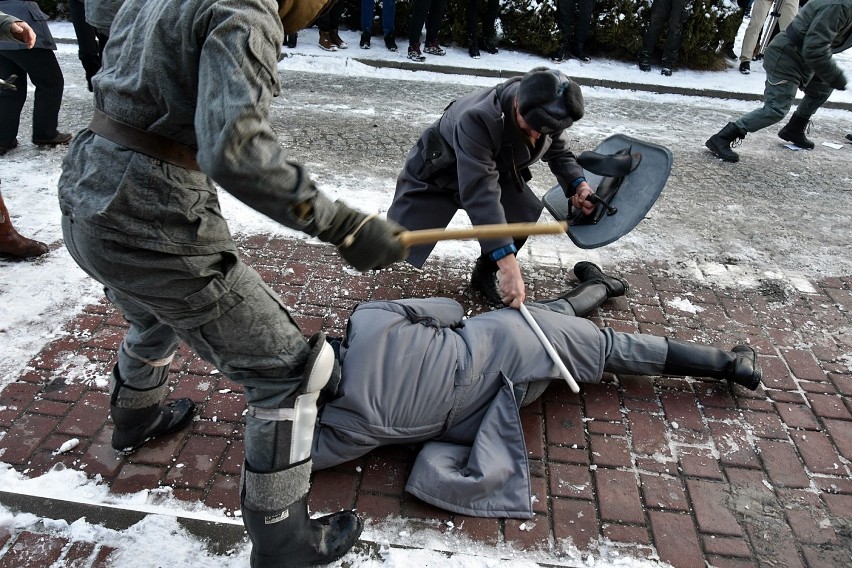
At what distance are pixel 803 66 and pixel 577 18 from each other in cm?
384

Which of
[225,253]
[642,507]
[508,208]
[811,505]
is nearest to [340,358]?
[225,253]

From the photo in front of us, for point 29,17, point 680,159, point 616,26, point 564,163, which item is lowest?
point 680,159

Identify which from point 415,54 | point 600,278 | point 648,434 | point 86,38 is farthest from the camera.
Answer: point 415,54

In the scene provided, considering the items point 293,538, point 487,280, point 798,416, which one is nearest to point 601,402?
point 798,416

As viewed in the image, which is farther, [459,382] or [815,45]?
[815,45]

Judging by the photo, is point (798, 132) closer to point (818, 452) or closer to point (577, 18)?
point (577, 18)

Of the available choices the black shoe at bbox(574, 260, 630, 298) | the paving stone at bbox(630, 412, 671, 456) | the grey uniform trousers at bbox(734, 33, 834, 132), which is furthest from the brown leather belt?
the grey uniform trousers at bbox(734, 33, 834, 132)

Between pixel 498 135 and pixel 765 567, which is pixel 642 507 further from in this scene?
pixel 498 135

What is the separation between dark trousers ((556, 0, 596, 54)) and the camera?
28.6 ft

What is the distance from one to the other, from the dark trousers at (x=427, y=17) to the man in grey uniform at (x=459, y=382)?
21.4ft

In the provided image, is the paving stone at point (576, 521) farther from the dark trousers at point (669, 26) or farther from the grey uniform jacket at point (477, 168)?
the dark trousers at point (669, 26)

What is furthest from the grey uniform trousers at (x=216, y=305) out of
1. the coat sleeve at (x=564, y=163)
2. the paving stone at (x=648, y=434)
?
the coat sleeve at (x=564, y=163)

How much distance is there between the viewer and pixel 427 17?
872 centimetres

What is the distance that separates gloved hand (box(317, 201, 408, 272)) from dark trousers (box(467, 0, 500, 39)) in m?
7.86
